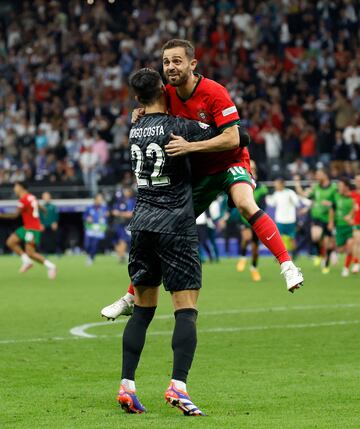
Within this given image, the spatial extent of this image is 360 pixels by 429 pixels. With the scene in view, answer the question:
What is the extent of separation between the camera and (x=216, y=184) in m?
8.20

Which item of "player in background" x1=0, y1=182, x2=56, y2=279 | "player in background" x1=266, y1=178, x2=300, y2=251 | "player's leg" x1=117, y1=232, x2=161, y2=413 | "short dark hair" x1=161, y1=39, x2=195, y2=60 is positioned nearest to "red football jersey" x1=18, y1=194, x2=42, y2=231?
"player in background" x1=0, y1=182, x2=56, y2=279

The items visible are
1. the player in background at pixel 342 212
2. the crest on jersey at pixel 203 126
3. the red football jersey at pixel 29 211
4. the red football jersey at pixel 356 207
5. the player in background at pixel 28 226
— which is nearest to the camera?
the crest on jersey at pixel 203 126

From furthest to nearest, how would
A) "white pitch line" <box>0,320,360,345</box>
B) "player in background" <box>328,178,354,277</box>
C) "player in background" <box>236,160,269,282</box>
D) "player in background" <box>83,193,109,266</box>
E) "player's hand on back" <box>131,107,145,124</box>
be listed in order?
"player in background" <box>83,193,109,266</box> < "player in background" <box>328,178,354,277</box> < "player in background" <box>236,160,269,282</box> < "white pitch line" <box>0,320,360,345</box> < "player's hand on back" <box>131,107,145,124</box>

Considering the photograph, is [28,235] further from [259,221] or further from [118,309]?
[259,221]

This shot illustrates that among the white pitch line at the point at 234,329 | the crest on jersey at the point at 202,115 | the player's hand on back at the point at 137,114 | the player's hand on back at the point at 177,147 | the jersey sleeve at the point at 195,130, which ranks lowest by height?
the white pitch line at the point at 234,329

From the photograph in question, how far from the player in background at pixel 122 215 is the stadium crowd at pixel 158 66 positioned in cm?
262

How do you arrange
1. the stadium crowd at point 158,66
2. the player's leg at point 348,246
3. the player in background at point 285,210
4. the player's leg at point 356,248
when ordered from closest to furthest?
the player's leg at point 356,248
the player's leg at point 348,246
the player in background at point 285,210
the stadium crowd at point 158,66

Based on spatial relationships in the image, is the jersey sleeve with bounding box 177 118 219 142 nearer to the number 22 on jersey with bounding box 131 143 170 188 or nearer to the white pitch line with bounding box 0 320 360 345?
the number 22 on jersey with bounding box 131 143 170 188

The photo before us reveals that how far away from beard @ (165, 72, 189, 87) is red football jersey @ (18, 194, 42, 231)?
17.2 metres

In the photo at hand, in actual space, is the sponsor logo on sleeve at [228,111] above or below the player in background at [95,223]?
above

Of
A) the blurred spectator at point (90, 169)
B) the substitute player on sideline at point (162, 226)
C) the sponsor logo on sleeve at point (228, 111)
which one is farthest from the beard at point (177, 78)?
the blurred spectator at point (90, 169)

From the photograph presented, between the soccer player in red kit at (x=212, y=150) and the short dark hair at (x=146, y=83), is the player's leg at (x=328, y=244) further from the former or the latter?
the short dark hair at (x=146, y=83)

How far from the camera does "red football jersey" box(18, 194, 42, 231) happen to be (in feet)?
81.0

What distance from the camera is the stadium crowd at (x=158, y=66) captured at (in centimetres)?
3319
